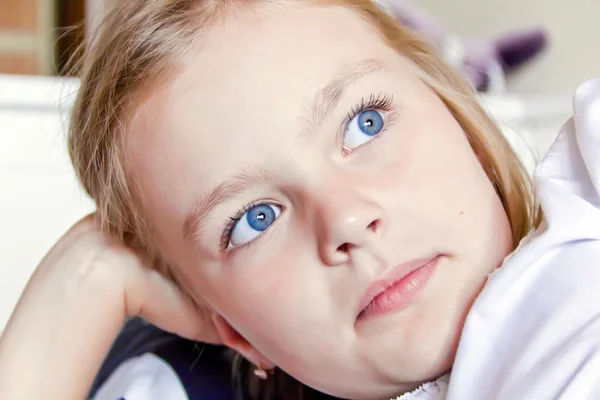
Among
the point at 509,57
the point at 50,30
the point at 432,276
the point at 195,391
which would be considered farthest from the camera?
the point at 50,30

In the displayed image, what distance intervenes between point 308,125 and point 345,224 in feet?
0.31

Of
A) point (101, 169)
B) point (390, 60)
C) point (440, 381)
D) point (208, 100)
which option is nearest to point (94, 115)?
point (101, 169)

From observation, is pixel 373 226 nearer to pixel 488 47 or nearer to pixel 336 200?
pixel 336 200

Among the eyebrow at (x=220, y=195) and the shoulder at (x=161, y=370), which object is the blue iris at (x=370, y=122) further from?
the shoulder at (x=161, y=370)

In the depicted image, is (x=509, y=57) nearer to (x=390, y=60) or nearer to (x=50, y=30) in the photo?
(x=390, y=60)

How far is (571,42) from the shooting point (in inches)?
55.1

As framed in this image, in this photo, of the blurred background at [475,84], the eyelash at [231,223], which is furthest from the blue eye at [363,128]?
the blurred background at [475,84]

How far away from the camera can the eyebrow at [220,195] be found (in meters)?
0.60

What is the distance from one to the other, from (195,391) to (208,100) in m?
0.40

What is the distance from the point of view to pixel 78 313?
76 cm

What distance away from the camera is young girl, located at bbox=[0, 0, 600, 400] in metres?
0.56

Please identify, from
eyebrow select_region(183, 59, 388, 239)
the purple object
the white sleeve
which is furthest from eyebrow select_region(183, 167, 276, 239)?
the purple object

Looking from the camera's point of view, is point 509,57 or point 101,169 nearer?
point 101,169

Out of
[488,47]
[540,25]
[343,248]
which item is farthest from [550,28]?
[343,248]
